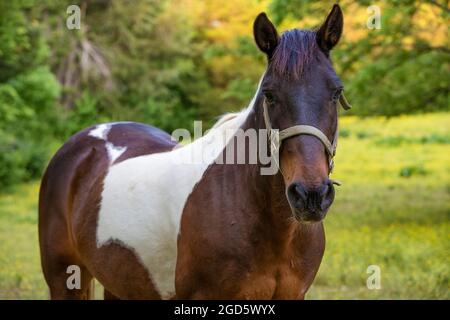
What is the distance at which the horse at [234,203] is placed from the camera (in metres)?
2.89

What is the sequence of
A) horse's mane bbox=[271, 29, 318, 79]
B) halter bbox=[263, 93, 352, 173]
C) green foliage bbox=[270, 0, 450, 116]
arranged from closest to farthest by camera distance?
halter bbox=[263, 93, 352, 173] → horse's mane bbox=[271, 29, 318, 79] → green foliage bbox=[270, 0, 450, 116]

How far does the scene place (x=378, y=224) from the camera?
37.2ft

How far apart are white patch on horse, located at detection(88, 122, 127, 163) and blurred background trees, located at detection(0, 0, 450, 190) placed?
6.56 meters

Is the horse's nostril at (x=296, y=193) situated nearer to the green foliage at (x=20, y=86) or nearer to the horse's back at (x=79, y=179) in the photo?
the horse's back at (x=79, y=179)

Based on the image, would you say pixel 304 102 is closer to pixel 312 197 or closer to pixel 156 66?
pixel 312 197

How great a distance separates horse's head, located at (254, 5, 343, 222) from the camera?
2725mm

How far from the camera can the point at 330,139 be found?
9.71 ft

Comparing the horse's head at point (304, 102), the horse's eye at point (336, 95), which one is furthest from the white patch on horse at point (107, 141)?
the horse's eye at point (336, 95)

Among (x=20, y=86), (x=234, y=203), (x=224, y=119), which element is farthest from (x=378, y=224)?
(x=234, y=203)

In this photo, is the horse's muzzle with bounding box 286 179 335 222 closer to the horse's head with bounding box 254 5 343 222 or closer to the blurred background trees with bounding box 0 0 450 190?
the horse's head with bounding box 254 5 343 222

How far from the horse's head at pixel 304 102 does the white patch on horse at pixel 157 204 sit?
37 cm

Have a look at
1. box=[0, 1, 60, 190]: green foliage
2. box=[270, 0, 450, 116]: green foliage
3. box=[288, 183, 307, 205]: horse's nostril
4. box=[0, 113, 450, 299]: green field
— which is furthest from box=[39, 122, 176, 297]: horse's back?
box=[0, 1, 60, 190]: green foliage
